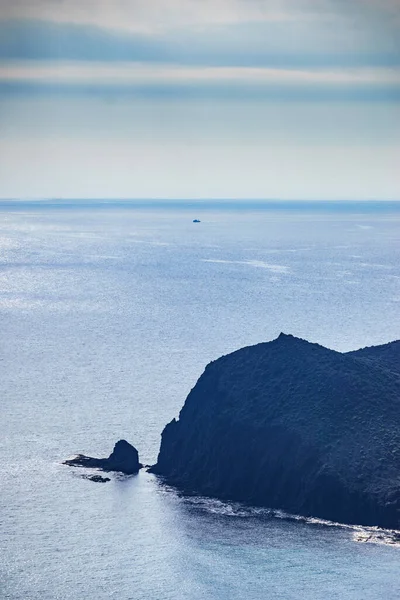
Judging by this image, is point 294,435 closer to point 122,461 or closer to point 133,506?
point 133,506

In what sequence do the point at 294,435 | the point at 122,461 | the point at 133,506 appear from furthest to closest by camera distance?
the point at 122,461 → the point at 294,435 → the point at 133,506

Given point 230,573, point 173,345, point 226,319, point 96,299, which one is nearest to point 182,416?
point 230,573

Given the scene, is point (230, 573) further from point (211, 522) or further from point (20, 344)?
point (20, 344)

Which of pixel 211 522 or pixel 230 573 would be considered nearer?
pixel 230 573

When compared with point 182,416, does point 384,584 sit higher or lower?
lower

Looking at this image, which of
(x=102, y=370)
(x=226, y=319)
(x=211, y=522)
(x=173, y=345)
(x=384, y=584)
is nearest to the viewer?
(x=384, y=584)

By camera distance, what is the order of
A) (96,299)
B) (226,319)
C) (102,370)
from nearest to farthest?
1. (102,370)
2. (226,319)
3. (96,299)

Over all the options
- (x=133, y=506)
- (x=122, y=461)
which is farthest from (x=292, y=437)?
(x=122, y=461)
